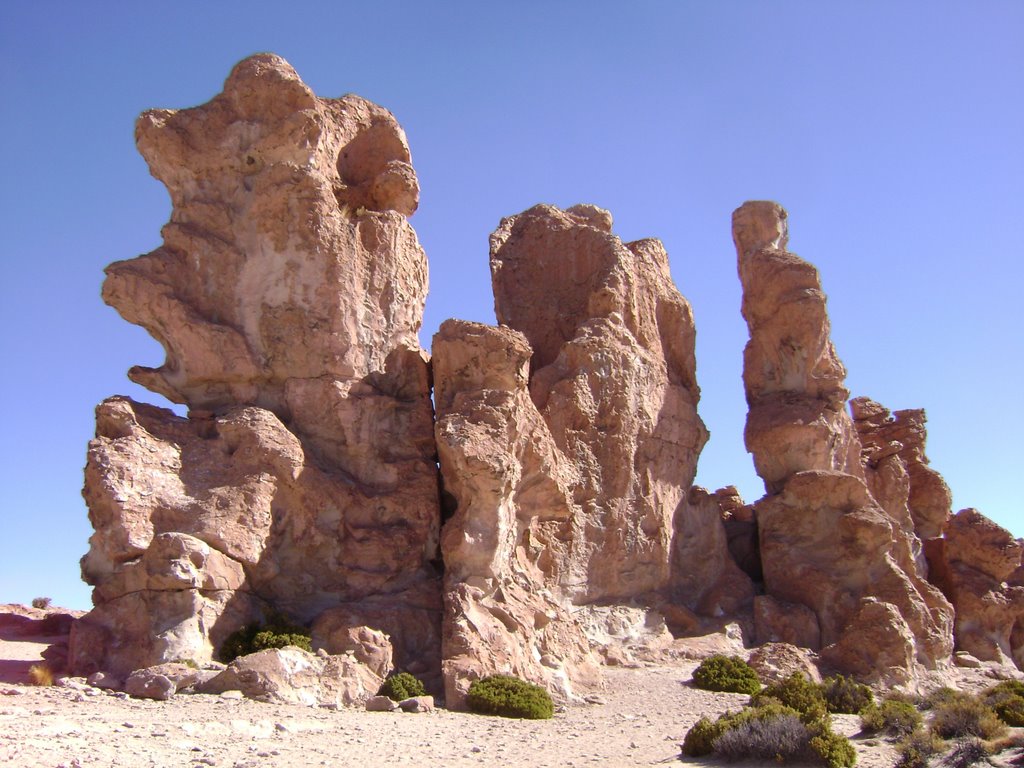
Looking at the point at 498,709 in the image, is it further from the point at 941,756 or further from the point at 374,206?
the point at 374,206

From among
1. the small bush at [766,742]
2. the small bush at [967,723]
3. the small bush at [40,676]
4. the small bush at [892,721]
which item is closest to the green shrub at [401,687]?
the small bush at [40,676]

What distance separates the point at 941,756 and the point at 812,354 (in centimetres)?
1702

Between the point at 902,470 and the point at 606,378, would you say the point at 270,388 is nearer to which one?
the point at 606,378

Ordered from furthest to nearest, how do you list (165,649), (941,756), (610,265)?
(610,265)
(165,649)
(941,756)

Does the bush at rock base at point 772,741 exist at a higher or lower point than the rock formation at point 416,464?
lower

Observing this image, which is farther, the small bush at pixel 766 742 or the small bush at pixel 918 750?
the small bush at pixel 918 750

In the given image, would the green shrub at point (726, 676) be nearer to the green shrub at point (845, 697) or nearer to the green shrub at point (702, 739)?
the green shrub at point (845, 697)

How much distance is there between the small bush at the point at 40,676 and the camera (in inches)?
642

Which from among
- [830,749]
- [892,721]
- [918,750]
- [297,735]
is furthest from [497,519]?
[918,750]

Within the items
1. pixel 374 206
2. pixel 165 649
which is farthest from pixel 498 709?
pixel 374 206

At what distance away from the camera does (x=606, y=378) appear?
25.8m

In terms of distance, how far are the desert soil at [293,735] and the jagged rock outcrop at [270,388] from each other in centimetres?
320

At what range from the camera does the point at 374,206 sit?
25.2 metres

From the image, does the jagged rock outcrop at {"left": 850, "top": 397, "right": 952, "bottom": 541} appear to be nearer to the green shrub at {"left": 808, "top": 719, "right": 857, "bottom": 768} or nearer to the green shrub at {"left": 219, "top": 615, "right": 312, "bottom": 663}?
the green shrub at {"left": 808, "top": 719, "right": 857, "bottom": 768}
